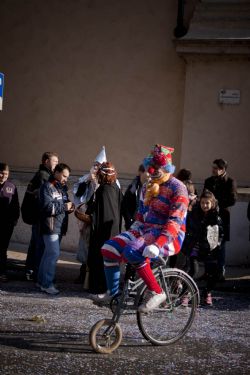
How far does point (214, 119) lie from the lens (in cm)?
1166

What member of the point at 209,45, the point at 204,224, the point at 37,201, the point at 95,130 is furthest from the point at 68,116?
the point at 204,224

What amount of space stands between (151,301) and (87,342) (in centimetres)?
72

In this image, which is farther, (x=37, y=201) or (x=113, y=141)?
(x=113, y=141)

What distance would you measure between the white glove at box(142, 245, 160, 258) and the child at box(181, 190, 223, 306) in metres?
2.46

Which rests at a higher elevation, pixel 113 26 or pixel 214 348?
pixel 113 26

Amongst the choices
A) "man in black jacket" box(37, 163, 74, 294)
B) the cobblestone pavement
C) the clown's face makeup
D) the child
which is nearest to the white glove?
the clown's face makeup

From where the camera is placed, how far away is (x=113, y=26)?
1228cm

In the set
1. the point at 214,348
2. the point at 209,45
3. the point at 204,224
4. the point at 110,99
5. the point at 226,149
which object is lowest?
the point at 214,348

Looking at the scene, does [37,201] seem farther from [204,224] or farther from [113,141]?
[113,141]

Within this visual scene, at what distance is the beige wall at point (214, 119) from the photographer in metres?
11.6

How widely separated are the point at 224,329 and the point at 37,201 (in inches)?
127

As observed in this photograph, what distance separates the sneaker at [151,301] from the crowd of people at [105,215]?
33 centimetres

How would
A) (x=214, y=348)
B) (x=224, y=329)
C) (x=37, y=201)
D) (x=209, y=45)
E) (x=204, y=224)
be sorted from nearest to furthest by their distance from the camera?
(x=214, y=348) < (x=224, y=329) < (x=204, y=224) < (x=37, y=201) < (x=209, y=45)

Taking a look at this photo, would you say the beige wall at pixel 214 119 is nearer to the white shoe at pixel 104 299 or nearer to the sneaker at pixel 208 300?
the sneaker at pixel 208 300
